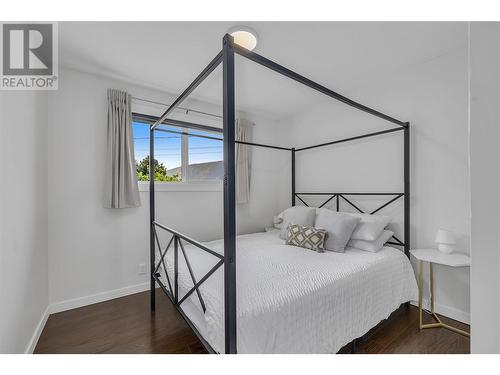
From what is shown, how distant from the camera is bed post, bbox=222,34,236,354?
1131mm

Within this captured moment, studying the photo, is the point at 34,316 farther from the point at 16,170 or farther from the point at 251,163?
the point at 251,163

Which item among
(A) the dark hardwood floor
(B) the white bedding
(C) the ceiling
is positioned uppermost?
(C) the ceiling

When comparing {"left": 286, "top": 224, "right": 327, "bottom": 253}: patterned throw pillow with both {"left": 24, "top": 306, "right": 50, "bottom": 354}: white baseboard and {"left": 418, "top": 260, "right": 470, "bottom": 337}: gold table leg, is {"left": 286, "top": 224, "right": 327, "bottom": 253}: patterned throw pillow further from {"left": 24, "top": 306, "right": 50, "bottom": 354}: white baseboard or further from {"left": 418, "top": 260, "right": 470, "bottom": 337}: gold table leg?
{"left": 24, "top": 306, "right": 50, "bottom": 354}: white baseboard

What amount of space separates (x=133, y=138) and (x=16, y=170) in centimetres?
130

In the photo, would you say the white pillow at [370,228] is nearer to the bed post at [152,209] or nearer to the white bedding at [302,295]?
the white bedding at [302,295]

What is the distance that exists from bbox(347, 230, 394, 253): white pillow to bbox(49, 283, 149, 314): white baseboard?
2417mm

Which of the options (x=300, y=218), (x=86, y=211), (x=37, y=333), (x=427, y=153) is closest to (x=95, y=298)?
(x=37, y=333)

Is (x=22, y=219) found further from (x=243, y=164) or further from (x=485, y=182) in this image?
(x=243, y=164)

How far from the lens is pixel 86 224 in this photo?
7.99ft

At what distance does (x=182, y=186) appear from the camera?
3.05 m

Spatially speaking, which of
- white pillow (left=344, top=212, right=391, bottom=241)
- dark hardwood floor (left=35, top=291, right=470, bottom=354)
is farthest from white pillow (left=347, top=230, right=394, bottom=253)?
dark hardwood floor (left=35, top=291, right=470, bottom=354)

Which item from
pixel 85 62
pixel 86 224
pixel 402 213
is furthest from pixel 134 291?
pixel 402 213

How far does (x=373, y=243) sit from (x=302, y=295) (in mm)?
1221

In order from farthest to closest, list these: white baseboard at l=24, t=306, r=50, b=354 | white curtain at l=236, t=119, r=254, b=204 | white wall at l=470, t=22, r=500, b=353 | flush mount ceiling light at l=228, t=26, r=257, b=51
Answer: white curtain at l=236, t=119, r=254, b=204 < flush mount ceiling light at l=228, t=26, r=257, b=51 < white baseboard at l=24, t=306, r=50, b=354 < white wall at l=470, t=22, r=500, b=353
